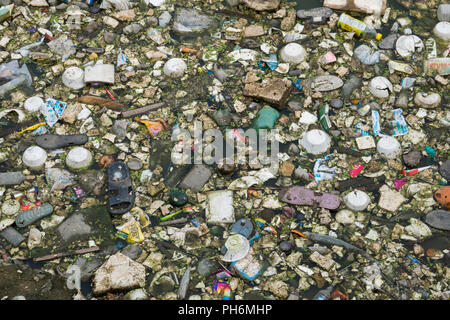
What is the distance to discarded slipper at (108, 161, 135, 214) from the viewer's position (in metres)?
3.43

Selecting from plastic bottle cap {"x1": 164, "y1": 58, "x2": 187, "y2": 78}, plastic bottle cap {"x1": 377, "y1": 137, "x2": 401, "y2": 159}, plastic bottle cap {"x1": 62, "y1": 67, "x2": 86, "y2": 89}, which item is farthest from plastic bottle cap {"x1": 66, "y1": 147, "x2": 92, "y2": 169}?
plastic bottle cap {"x1": 377, "y1": 137, "x2": 401, "y2": 159}

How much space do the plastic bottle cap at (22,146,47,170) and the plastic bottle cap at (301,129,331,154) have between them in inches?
87.9

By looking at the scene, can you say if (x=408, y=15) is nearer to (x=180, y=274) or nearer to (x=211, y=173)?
(x=211, y=173)

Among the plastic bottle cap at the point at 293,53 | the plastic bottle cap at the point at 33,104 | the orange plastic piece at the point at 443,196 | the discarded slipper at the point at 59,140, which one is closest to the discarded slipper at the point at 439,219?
the orange plastic piece at the point at 443,196

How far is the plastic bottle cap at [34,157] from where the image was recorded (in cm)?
363

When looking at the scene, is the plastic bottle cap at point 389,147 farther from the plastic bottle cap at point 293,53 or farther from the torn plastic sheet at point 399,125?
the plastic bottle cap at point 293,53

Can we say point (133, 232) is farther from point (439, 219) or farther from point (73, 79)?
point (439, 219)

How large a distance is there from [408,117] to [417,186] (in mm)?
719

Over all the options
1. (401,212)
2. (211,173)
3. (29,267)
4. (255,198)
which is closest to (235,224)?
(255,198)

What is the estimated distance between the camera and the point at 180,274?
124 inches

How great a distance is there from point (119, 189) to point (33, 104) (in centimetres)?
128

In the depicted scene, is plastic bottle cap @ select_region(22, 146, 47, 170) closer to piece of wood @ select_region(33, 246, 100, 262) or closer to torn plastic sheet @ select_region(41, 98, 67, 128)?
torn plastic sheet @ select_region(41, 98, 67, 128)

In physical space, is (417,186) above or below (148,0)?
below

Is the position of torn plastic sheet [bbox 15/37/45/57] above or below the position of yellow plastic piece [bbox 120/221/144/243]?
above
